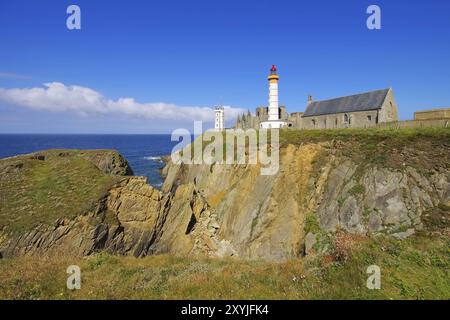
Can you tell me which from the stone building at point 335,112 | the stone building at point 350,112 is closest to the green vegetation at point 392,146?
the stone building at point 350,112

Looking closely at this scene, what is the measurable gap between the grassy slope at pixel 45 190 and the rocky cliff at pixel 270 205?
0.11 meters

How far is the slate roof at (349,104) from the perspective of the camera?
4022 centimetres

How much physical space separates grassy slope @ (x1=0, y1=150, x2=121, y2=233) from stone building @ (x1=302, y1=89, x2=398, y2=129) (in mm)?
35008

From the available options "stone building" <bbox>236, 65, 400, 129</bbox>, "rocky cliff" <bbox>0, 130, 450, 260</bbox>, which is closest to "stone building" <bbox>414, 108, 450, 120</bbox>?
"rocky cliff" <bbox>0, 130, 450, 260</bbox>

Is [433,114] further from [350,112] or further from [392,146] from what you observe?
[350,112]

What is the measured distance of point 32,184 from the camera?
84.1 ft

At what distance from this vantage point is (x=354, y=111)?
1687 inches

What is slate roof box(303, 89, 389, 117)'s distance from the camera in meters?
40.2

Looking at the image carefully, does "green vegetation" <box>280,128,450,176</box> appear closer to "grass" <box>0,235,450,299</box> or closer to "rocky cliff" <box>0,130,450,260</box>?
"rocky cliff" <box>0,130,450,260</box>

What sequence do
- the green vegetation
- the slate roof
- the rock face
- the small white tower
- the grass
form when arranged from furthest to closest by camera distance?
the small white tower
the slate roof
the green vegetation
the rock face
the grass

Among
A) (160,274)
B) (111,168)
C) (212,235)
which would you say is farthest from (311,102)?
(160,274)

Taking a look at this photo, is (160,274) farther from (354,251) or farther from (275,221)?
(275,221)

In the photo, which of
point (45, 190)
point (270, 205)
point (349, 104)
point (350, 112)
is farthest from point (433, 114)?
point (45, 190)

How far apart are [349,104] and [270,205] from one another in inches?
1001
